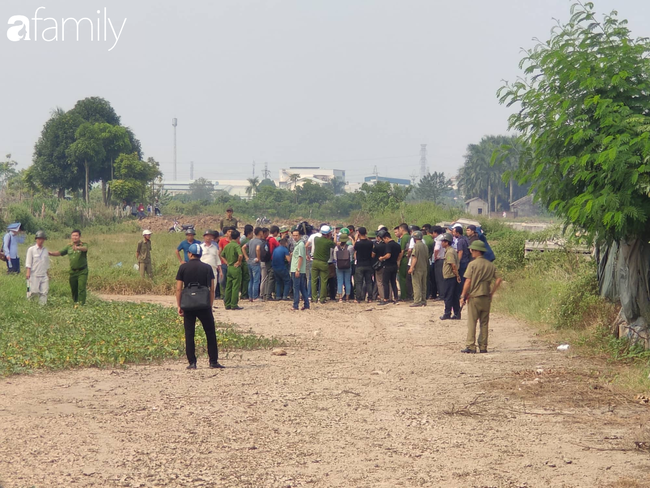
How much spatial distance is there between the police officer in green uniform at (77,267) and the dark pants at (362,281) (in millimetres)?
6283

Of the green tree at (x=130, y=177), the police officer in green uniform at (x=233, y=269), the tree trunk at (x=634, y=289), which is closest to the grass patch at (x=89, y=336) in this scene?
the police officer in green uniform at (x=233, y=269)

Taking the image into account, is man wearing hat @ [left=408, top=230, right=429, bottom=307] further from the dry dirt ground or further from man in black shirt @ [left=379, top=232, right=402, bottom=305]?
the dry dirt ground

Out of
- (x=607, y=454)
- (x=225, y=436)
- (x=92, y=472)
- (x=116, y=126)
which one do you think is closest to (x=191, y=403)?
(x=225, y=436)

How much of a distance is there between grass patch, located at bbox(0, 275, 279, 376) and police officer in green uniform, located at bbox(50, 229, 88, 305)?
31 centimetres

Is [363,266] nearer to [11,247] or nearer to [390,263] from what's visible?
[390,263]

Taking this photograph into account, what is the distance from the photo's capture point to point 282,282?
19562 millimetres

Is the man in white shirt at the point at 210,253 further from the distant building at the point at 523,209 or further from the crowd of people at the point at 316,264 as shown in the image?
the distant building at the point at 523,209

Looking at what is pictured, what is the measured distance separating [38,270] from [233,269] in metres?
4.01

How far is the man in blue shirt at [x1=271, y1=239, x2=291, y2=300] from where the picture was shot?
18891 mm

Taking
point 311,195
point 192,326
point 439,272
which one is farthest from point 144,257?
point 311,195

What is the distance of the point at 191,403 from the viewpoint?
8852 millimetres

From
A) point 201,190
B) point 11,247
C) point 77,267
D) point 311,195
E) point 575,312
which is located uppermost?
point 201,190

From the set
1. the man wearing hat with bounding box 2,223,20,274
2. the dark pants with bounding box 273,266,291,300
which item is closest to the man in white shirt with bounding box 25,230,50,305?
the man wearing hat with bounding box 2,223,20,274

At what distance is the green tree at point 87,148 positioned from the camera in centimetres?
6009
